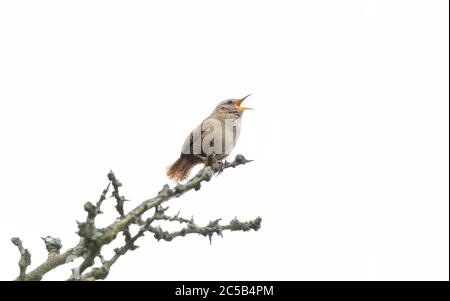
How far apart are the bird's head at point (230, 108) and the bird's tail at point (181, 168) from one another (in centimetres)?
141

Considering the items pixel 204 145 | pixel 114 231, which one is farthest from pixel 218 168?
pixel 114 231

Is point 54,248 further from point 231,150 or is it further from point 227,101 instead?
point 227,101

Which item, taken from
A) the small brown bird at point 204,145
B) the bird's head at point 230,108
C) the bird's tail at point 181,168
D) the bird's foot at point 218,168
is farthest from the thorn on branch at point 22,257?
the bird's head at point 230,108

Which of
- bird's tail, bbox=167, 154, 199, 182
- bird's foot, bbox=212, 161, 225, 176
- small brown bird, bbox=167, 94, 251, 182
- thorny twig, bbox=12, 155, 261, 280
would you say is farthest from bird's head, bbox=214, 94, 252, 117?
thorny twig, bbox=12, 155, 261, 280

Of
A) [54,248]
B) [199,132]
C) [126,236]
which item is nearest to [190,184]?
[126,236]

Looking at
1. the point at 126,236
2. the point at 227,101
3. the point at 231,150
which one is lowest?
the point at 126,236

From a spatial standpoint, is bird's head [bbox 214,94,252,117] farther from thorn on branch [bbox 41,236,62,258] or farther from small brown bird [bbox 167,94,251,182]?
thorn on branch [bbox 41,236,62,258]

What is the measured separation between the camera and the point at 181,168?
8.35m

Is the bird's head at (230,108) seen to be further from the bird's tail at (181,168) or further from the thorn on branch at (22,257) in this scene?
the thorn on branch at (22,257)

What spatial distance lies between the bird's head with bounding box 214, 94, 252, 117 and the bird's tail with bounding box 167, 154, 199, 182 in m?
1.41

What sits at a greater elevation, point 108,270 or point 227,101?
point 227,101
